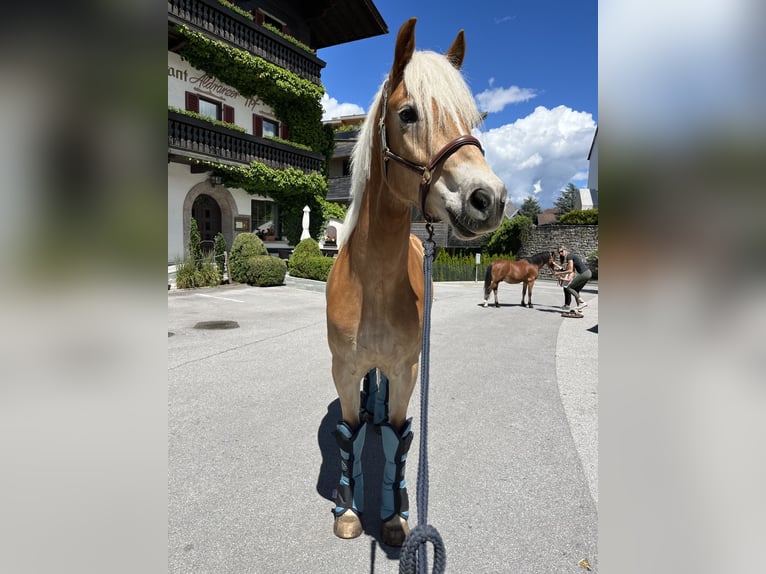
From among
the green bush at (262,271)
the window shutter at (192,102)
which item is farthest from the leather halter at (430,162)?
the window shutter at (192,102)

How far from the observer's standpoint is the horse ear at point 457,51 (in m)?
1.77

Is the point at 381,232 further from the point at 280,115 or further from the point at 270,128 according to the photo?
the point at 280,115

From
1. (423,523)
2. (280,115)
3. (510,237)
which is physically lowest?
(423,523)

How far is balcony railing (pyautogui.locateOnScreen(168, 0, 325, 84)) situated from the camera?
11852mm

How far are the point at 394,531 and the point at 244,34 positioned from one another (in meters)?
16.2

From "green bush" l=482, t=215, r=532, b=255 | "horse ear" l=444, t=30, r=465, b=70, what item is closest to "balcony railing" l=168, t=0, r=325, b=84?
"horse ear" l=444, t=30, r=465, b=70

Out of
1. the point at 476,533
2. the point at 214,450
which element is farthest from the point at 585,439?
the point at 214,450

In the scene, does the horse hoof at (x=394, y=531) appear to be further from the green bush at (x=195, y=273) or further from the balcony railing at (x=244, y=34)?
the balcony railing at (x=244, y=34)

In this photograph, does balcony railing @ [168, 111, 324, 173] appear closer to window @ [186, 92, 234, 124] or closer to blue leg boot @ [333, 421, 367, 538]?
window @ [186, 92, 234, 124]

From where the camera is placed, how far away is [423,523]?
3.89 feet

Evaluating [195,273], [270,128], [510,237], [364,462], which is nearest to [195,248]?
[195,273]

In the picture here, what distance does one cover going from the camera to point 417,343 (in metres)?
2.03
